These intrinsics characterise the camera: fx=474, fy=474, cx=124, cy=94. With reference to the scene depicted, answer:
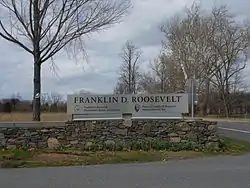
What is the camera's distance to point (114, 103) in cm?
1902

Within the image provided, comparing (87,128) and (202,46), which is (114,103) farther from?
(202,46)

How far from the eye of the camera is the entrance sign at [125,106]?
18906 mm

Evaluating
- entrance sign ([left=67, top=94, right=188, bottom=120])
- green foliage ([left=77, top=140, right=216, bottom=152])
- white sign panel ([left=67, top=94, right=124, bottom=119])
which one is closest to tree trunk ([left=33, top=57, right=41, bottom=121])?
white sign panel ([left=67, top=94, right=124, bottom=119])

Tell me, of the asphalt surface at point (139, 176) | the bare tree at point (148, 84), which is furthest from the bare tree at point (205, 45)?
the asphalt surface at point (139, 176)

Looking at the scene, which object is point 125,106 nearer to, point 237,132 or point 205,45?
point 237,132

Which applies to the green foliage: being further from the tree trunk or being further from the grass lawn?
the tree trunk

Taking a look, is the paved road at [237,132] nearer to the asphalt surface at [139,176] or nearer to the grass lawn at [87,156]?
the grass lawn at [87,156]

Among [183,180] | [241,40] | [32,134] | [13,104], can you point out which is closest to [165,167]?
[183,180]

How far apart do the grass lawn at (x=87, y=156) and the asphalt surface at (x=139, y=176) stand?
1091 mm

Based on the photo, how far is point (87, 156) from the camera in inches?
628

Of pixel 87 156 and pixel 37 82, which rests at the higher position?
pixel 37 82

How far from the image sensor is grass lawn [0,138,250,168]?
14414 mm

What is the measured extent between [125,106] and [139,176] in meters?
7.81

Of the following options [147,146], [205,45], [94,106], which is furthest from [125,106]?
[205,45]
